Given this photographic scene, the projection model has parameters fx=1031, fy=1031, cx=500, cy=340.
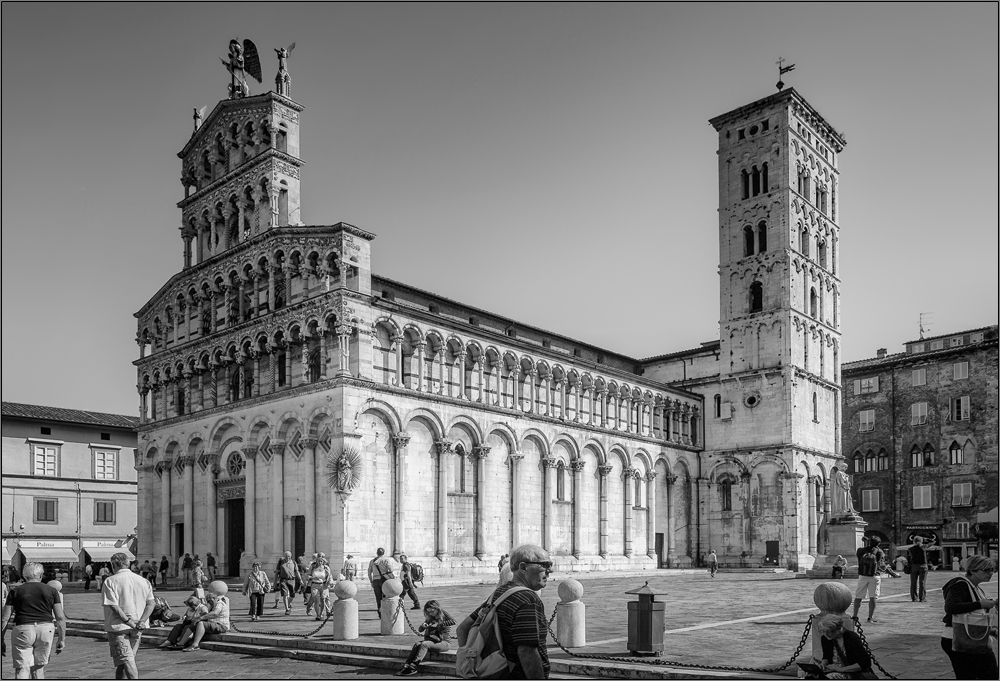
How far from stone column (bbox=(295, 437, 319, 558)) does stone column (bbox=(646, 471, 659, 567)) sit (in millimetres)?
20276

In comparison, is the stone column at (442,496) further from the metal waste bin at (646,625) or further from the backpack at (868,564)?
the metal waste bin at (646,625)

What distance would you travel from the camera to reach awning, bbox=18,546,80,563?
4978cm

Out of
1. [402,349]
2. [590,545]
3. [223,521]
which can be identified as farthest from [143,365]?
[590,545]

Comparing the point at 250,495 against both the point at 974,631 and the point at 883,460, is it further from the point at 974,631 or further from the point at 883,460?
the point at 883,460

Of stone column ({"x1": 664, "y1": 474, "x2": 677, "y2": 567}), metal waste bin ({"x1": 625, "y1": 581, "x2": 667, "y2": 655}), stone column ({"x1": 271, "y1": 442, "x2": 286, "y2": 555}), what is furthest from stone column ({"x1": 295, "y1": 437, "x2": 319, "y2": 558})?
stone column ({"x1": 664, "y1": 474, "x2": 677, "y2": 567})

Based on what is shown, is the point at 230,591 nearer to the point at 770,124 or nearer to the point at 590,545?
the point at 590,545

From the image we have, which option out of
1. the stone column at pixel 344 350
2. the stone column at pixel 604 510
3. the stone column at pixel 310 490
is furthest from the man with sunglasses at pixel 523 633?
the stone column at pixel 604 510

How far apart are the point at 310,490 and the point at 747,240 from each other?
1164 inches

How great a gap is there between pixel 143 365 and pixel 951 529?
4416cm

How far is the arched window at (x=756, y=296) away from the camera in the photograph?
177ft

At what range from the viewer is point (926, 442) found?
60.3 m

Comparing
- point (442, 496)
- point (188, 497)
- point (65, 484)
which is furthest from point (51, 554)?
point (442, 496)

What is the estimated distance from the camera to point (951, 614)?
31.9 ft

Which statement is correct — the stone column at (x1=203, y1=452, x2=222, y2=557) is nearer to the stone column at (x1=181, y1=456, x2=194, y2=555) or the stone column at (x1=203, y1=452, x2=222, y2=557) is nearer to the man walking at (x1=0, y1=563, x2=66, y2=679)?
the stone column at (x1=181, y1=456, x2=194, y2=555)
